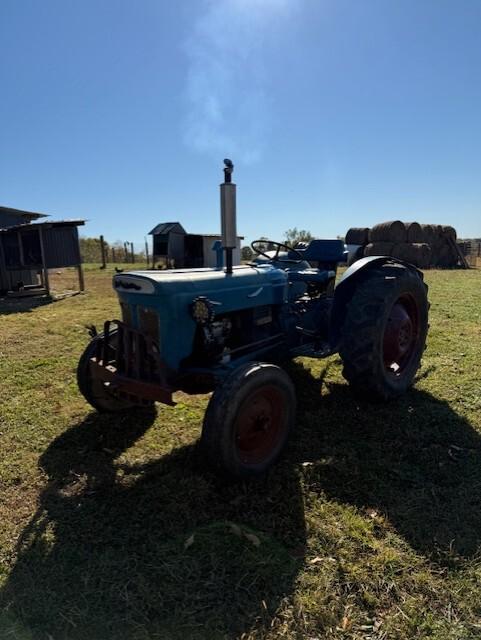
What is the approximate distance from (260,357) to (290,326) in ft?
1.70

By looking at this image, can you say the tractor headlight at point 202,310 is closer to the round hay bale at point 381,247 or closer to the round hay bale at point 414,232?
the round hay bale at point 381,247

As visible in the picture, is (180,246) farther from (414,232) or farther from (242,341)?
(242,341)

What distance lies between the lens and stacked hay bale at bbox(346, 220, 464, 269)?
61.1 ft

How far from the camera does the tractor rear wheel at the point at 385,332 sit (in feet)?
11.7

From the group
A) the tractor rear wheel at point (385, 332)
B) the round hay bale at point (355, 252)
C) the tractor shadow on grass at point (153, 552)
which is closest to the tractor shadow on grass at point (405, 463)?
the tractor rear wheel at point (385, 332)

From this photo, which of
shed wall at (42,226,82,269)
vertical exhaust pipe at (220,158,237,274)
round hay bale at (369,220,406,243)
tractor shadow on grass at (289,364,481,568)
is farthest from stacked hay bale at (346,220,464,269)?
vertical exhaust pipe at (220,158,237,274)

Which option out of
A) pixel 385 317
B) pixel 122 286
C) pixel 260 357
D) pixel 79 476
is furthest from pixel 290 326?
pixel 79 476

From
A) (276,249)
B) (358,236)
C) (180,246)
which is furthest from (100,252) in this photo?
(276,249)

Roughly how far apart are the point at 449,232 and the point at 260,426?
21661mm

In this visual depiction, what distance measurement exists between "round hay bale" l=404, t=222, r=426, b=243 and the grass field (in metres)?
16.4

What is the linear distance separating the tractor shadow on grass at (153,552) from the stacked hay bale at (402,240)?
56.8ft

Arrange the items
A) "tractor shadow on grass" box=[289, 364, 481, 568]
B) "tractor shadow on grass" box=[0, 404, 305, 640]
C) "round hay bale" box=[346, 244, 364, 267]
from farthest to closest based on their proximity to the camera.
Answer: "round hay bale" box=[346, 244, 364, 267], "tractor shadow on grass" box=[289, 364, 481, 568], "tractor shadow on grass" box=[0, 404, 305, 640]

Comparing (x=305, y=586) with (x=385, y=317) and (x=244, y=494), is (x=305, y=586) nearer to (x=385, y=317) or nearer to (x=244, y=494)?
(x=244, y=494)

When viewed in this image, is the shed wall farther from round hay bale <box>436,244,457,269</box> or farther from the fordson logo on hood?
round hay bale <box>436,244,457,269</box>
